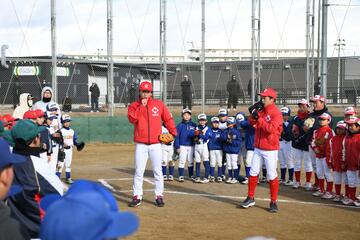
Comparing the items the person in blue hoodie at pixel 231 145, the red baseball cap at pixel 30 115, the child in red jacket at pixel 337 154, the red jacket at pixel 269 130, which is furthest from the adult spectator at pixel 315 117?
the red baseball cap at pixel 30 115

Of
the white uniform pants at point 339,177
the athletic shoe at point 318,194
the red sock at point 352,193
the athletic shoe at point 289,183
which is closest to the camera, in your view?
the red sock at point 352,193

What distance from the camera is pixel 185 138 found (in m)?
12.6

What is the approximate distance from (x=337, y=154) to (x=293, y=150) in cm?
212

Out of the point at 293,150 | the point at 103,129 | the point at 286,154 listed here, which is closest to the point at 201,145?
the point at 286,154

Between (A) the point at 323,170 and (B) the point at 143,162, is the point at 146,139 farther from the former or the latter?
(A) the point at 323,170

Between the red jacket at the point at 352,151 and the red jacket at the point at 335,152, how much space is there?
0.51ft

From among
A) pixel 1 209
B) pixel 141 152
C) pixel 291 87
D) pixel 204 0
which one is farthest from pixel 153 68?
pixel 1 209

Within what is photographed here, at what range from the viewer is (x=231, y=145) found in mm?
12320

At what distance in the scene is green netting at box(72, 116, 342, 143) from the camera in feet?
70.3

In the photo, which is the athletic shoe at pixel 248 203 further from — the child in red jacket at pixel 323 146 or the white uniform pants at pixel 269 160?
the child in red jacket at pixel 323 146

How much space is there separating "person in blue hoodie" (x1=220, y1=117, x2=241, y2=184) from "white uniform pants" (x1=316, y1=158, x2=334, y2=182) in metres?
2.25

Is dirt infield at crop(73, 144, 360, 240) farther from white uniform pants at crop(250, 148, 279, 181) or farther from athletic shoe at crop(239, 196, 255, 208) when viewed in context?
white uniform pants at crop(250, 148, 279, 181)

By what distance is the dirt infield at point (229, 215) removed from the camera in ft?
25.0

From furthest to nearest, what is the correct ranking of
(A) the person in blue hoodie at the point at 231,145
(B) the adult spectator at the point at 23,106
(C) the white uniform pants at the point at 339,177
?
(A) the person in blue hoodie at the point at 231,145 < (B) the adult spectator at the point at 23,106 < (C) the white uniform pants at the point at 339,177
